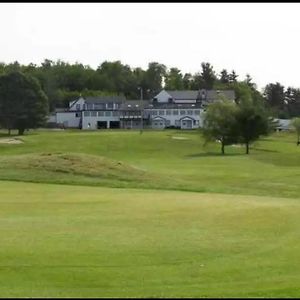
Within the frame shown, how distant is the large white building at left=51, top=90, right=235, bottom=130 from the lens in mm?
163625

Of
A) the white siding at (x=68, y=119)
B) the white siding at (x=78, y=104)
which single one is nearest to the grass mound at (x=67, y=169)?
the white siding at (x=78, y=104)

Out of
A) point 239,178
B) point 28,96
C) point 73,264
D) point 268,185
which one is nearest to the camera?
point 73,264

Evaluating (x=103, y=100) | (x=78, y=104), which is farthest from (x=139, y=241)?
(x=78, y=104)

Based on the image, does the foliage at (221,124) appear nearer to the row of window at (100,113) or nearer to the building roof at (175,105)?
the building roof at (175,105)

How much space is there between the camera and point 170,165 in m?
68.0

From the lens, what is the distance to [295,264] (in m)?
16.0

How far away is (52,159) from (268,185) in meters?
15.6

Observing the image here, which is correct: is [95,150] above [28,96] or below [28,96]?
below

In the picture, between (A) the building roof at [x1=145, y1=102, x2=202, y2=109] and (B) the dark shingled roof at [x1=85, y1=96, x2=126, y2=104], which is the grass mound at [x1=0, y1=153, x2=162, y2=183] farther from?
(B) the dark shingled roof at [x1=85, y1=96, x2=126, y2=104]

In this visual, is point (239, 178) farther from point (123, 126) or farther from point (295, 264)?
point (123, 126)

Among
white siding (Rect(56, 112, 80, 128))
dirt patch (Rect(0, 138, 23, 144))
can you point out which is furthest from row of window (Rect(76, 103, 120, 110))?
dirt patch (Rect(0, 138, 23, 144))

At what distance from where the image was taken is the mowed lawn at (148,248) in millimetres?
13070

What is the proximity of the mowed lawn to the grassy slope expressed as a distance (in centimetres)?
1332

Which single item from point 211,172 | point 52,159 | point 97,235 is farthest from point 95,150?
point 97,235
